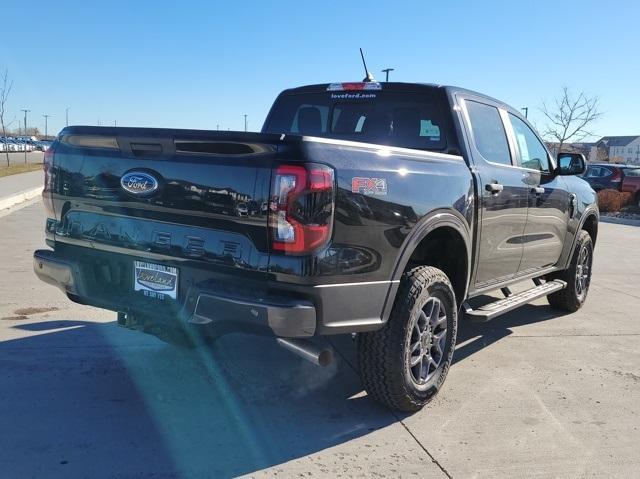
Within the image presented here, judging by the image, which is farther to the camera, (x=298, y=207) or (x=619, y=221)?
(x=619, y=221)

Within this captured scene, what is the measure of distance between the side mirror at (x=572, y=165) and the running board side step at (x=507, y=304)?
109 centimetres

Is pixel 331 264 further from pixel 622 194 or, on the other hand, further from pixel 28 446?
pixel 622 194

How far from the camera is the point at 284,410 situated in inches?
146

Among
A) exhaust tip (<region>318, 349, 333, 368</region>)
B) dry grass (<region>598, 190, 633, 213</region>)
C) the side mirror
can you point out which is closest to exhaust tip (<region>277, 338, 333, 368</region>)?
exhaust tip (<region>318, 349, 333, 368</region>)

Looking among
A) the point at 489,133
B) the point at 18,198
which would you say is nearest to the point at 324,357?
the point at 489,133

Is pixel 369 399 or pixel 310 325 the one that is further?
pixel 369 399

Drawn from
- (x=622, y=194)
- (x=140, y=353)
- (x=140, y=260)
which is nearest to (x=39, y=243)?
(x=140, y=353)

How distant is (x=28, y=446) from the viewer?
3.09 metres

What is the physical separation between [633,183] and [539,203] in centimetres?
1817

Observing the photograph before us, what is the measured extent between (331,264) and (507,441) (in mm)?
1517

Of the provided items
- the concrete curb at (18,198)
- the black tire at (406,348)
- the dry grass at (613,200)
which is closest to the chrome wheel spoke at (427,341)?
the black tire at (406,348)

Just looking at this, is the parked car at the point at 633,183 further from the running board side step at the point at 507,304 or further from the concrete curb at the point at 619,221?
the running board side step at the point at 507,304

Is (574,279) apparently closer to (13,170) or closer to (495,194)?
(495,194)

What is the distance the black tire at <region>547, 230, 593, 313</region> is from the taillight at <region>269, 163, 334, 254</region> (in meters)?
4.26
